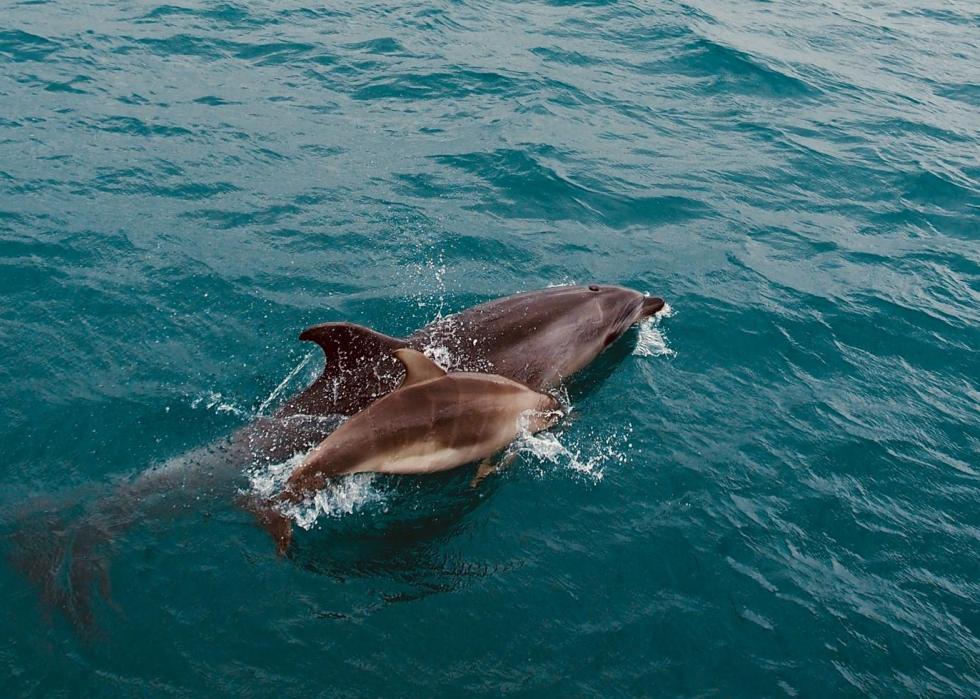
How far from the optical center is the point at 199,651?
7801 mm

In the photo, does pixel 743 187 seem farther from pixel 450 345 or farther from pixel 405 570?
pixel 405 570

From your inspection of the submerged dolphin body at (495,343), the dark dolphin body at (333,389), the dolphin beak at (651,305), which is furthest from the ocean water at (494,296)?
the submerged dolphin body at (495,343)

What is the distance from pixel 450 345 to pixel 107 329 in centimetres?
469

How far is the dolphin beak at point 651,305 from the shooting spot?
12895mm

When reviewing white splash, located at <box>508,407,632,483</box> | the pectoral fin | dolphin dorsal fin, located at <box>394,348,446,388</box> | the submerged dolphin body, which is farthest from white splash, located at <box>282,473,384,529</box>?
white splash, located at <box>508,407,632,483</box>

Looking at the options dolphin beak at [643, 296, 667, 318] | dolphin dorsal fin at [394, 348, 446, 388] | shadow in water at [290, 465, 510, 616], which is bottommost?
shadow in water at [290, 465, 510, 616]

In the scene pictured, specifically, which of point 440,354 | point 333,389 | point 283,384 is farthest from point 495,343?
point 283,384

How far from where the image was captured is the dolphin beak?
1289 centimetres

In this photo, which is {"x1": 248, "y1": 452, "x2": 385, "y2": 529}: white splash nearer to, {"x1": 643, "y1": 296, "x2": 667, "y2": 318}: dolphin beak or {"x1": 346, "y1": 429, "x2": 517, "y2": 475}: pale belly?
{"x1": 346, "y1": 429, "x2": 517, "y2": 475}: pale belly

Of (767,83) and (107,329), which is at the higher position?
(767,83)

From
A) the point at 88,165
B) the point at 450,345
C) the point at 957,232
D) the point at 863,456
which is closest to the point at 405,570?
the point at 450,345

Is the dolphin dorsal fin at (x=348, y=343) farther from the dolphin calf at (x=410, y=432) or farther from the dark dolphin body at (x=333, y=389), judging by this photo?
the dolphin calf at (x=410, y=432)

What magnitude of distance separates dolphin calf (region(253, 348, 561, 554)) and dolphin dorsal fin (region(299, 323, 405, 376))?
2.30 feet

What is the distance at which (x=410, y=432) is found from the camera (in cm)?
931
